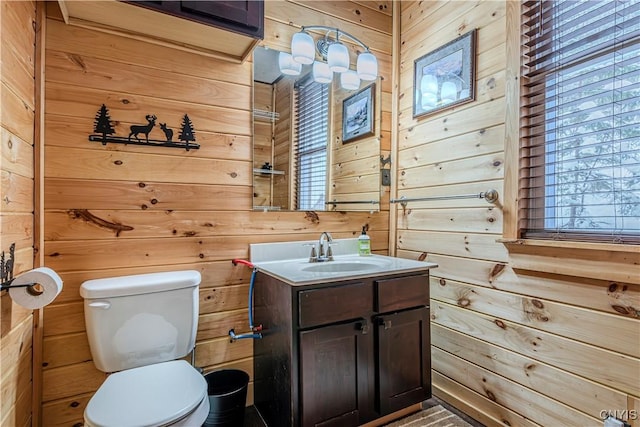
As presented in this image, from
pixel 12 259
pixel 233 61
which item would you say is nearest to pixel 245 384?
pixel 12 259

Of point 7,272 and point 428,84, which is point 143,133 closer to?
point 7,272

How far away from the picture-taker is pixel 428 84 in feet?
6.61

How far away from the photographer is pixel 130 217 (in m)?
1.55

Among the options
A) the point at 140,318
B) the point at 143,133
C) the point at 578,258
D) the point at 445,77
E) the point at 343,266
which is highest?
the point at 445,77

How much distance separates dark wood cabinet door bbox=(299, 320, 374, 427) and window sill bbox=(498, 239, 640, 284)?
2.52 feet

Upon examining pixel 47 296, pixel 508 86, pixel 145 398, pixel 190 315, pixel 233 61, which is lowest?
pixel 145 398

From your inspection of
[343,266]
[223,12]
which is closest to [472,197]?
[343,266]

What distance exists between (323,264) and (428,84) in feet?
4.08

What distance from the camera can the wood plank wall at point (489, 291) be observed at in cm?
125

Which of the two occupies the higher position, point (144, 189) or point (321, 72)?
point (321, 72)

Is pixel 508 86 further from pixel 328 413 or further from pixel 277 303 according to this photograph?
pixel 328 413

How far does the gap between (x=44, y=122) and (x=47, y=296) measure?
0.74 metres

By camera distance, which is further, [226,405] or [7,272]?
[226,405]

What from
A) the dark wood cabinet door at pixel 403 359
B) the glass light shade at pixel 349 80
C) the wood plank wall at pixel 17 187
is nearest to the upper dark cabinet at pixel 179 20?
the wood plank wall at pixel 17 187
